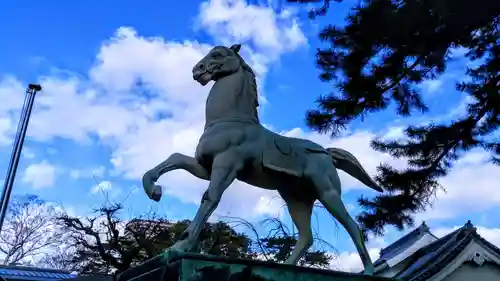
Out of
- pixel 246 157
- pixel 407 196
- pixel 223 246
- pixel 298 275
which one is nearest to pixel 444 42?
pixel 407 196

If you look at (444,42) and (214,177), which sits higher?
(444,42)

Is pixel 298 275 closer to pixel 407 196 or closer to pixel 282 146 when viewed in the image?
pixel 282 146

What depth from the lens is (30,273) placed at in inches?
644

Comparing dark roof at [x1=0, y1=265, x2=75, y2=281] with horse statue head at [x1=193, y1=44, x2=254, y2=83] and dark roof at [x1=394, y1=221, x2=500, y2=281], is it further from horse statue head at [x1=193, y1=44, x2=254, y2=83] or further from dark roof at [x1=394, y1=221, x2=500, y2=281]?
horse statue head at [x1=193, y1=44, x2=254, y2=83]

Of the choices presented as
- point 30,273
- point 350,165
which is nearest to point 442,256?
point 350,165

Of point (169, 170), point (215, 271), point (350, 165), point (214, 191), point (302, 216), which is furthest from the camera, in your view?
point (350, 165)

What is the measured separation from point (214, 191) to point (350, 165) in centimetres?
106

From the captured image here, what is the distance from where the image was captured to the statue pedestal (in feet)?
8.29

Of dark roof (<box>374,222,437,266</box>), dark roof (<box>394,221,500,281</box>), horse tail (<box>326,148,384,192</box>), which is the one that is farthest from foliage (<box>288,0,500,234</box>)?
dark roof (<box>374,222,437,266</box>)

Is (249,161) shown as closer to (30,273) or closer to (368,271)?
(368,271)

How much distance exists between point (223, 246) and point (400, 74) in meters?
9.84

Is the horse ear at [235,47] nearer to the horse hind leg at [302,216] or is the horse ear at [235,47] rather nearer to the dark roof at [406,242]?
the horse hind leg at [302,216]

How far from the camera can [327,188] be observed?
335 centimetres

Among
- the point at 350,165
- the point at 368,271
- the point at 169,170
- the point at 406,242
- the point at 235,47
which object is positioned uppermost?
the point at 406,242
